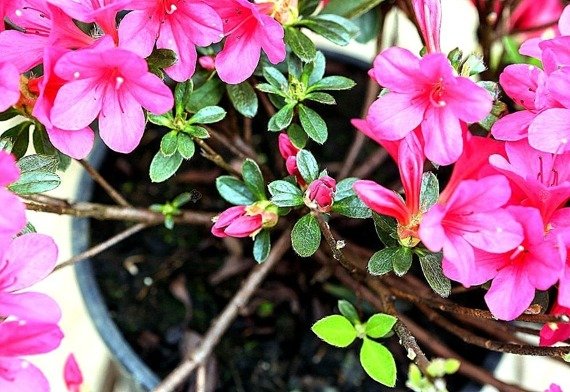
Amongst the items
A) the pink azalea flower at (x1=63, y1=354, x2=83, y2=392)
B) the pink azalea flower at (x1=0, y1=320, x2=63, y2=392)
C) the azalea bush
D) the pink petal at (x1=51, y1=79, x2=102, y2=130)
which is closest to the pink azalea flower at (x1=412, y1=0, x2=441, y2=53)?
the azalea bush

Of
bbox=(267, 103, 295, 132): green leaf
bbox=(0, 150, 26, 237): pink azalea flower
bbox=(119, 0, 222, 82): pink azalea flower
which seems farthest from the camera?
bbox=(267, 103, 295, 132): green leaf

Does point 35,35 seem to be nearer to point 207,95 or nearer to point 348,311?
point 207,95

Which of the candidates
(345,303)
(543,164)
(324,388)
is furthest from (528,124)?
(324,388)

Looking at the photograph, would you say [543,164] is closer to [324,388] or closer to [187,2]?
[187,2]

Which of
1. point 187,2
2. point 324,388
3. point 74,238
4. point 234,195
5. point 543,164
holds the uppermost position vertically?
point 187,2

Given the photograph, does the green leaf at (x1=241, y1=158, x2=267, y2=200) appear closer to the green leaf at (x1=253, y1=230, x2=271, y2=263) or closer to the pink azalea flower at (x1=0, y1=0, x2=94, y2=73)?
the green leaf at (x1=253, y1=230, x2=271, y2=263)

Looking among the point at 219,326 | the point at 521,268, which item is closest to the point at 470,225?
the point at 521,268

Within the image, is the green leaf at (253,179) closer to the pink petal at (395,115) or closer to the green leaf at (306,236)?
the green leaf at (306,236)

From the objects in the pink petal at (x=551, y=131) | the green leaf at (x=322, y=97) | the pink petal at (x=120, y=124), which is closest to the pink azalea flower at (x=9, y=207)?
the pink petal at (x=120, y=124)
